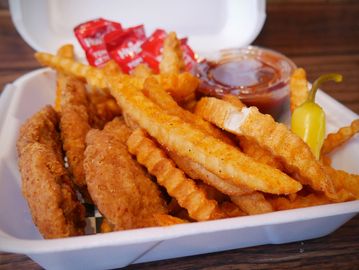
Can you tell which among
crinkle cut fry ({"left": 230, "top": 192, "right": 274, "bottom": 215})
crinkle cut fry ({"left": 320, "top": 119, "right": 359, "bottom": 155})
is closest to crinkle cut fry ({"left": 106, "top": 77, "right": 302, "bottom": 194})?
crinkle cut fry ({"left": 230, "top": 192, "right": 274, "bottom": 215})

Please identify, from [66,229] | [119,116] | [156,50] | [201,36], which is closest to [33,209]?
[66,229]

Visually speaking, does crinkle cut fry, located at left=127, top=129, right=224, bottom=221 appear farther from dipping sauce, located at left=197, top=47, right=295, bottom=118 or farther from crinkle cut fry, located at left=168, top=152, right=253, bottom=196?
dipping sauce, located at left=197, top=47, right=295, bottom=118

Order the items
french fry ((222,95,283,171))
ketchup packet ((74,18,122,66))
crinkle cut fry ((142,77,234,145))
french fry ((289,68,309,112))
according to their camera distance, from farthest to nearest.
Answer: ketchup packet ((74,18,122,66)) < french fry ((289,68,309,112)) < crinkle cut fry ((142,77,234,145)) < french fry ((222,95,283,171))

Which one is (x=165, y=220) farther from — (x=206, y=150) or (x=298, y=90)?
(x=298, y=90)

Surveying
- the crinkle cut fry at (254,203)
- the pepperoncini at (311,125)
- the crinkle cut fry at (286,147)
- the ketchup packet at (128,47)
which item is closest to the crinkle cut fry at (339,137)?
the pepperoncini at (311,125)

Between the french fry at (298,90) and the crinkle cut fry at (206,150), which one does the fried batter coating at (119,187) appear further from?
the french fry at (298,90)

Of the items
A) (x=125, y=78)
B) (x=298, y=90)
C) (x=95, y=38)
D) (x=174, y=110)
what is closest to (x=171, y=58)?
(x=125, y=78)

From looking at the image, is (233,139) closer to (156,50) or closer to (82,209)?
(82,209)
